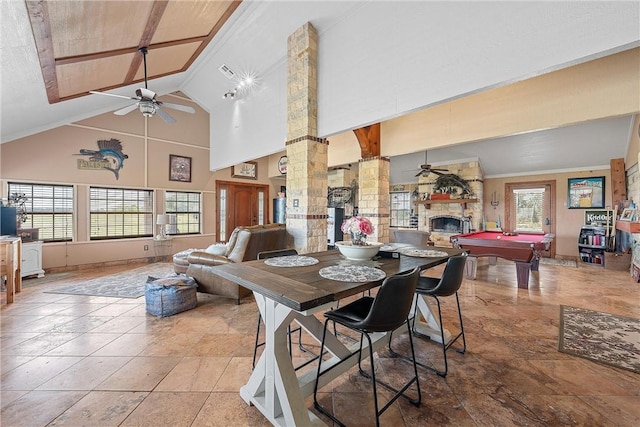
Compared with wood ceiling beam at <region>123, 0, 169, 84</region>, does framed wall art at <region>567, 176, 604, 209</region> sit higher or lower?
lower

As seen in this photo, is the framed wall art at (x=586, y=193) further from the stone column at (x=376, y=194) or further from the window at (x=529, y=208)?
the stone column at (x=376, y=194)

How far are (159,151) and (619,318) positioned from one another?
8676 millimetres

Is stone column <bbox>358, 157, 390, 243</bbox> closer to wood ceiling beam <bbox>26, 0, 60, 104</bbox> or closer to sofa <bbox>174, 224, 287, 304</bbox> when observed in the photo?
sofa <bbox>174, 224, 287, 304</bbox>

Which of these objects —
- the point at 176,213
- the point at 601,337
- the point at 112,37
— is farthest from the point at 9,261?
the point at 601,337

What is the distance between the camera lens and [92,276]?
501 cm

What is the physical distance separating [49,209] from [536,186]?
11366 mm

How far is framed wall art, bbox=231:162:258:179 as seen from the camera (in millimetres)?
8141

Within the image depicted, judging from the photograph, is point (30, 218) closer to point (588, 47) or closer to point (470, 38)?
point (470, 38)

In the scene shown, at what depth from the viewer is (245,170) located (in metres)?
8.38

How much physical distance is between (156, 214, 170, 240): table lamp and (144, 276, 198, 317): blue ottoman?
3.41 m

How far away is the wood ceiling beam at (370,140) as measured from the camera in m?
5.35

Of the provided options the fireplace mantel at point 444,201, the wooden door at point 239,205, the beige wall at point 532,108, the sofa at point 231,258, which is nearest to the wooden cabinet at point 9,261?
the sofa at point 231,258

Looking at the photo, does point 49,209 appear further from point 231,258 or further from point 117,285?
point 231,258

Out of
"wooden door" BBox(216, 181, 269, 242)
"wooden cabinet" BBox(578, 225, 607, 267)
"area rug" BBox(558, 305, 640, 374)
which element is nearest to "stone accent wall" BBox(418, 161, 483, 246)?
"wooden cabinet" BBox(578, 225, 607, 267)
